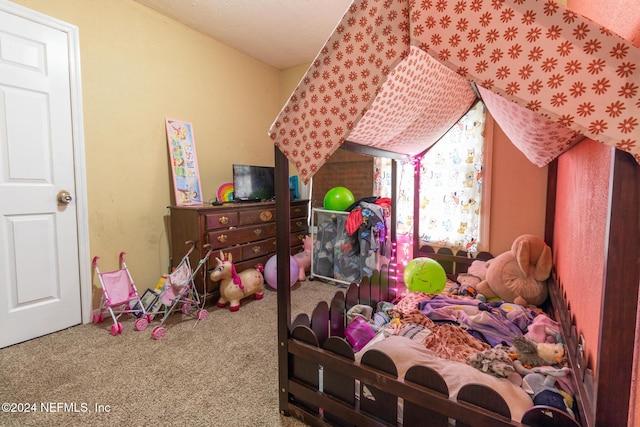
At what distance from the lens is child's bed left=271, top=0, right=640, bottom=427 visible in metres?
0.71

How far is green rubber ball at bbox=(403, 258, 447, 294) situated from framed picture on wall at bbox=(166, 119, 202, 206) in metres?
2.23

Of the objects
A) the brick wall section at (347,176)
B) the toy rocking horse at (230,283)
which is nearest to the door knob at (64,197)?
the toy rocking horse at (230,283)

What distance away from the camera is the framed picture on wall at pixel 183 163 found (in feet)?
9.52

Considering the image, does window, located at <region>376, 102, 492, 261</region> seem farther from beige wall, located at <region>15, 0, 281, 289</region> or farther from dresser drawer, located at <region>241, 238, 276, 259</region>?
beige wall, located at <region>15, 0, 281, 289</region>

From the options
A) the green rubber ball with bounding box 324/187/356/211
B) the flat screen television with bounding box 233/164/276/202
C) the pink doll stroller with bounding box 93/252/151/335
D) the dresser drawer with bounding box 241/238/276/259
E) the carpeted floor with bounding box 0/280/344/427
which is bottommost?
the carpeted floor with bounding box 0/280/344/427

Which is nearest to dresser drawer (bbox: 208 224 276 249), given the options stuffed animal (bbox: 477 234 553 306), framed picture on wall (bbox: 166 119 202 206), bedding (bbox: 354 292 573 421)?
framed picture on wall (bbox: 166 119 202 206)

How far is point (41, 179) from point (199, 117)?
4.89ft

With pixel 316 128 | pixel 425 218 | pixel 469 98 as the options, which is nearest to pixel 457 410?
pixel 316 128

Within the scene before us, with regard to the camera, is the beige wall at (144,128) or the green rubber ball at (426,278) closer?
the green rubber ball at (426,278)

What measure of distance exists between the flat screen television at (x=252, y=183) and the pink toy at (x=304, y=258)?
2.32 ft

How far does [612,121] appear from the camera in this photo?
0.60m

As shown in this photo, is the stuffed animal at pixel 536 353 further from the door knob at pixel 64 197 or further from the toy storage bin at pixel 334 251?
the door knob at pixel 64 197

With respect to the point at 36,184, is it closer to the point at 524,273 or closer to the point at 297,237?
the point at 297,237

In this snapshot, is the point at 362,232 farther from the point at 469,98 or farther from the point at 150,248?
the point at 150,248
